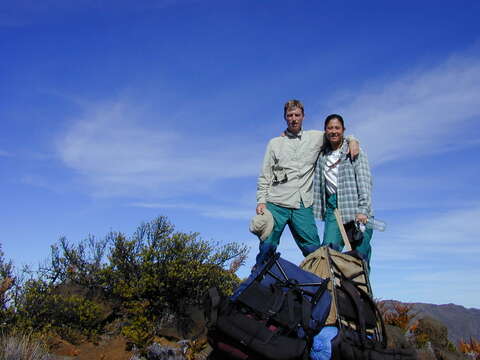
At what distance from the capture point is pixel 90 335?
8.20 m

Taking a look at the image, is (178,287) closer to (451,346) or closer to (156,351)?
(156,351)

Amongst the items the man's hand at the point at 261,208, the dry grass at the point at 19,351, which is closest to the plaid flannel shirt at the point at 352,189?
the man's hand at the point at 261,208

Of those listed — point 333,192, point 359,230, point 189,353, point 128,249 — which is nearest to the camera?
point 359,230

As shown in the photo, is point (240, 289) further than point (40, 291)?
No

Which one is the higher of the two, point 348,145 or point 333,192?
point 348,145

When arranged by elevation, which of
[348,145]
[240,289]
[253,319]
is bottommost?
[253,319]

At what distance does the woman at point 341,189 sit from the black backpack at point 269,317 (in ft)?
3.93

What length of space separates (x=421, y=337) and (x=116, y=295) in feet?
21.9

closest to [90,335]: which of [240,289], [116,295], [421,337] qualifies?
[116,295]

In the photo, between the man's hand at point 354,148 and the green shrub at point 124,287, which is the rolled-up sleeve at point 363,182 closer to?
the man's hand at point 354,148

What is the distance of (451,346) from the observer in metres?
9.58

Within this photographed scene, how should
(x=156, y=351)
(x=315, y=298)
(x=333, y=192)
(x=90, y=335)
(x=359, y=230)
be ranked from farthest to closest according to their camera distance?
(x=90, y=335) → (x=156, y=351) → (x=333, y=192) → (x=359, y=230) → (x=315, y=298)

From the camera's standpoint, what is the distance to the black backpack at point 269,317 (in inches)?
129

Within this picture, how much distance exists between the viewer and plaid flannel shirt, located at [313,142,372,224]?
16.5ft
